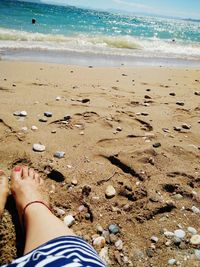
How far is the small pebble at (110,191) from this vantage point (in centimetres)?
252

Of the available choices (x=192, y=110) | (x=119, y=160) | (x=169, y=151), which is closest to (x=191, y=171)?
(x=169, y=151)

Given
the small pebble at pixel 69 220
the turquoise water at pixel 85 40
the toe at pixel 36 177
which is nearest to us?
the small pebble at pixel 69 220

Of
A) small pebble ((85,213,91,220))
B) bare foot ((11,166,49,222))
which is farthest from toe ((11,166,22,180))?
small pebble ((85,213,91,220))

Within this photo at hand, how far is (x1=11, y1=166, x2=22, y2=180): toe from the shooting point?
2646mm

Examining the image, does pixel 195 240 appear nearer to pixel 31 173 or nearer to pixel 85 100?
pixel 31 173

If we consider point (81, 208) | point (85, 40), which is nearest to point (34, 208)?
point (81, 208)

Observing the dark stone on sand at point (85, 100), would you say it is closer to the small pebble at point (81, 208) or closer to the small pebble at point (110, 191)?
the small pebble at point (110, 191)

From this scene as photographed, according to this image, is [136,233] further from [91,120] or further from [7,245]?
[91,120]

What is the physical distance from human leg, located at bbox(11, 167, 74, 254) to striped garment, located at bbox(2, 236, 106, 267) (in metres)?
0.19

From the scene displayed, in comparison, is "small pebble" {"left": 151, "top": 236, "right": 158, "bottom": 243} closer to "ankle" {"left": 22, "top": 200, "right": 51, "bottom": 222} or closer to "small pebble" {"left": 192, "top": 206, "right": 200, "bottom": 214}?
"small pebble" {"left": 192, "top": 206, "right": 200, "bottom": 214}

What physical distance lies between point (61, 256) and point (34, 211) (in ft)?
2.63

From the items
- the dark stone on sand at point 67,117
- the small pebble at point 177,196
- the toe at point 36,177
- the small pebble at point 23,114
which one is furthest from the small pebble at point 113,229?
the small pebble at point 23,114

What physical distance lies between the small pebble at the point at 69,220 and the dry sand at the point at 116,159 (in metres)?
0.05

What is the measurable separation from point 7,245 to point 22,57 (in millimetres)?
7543
